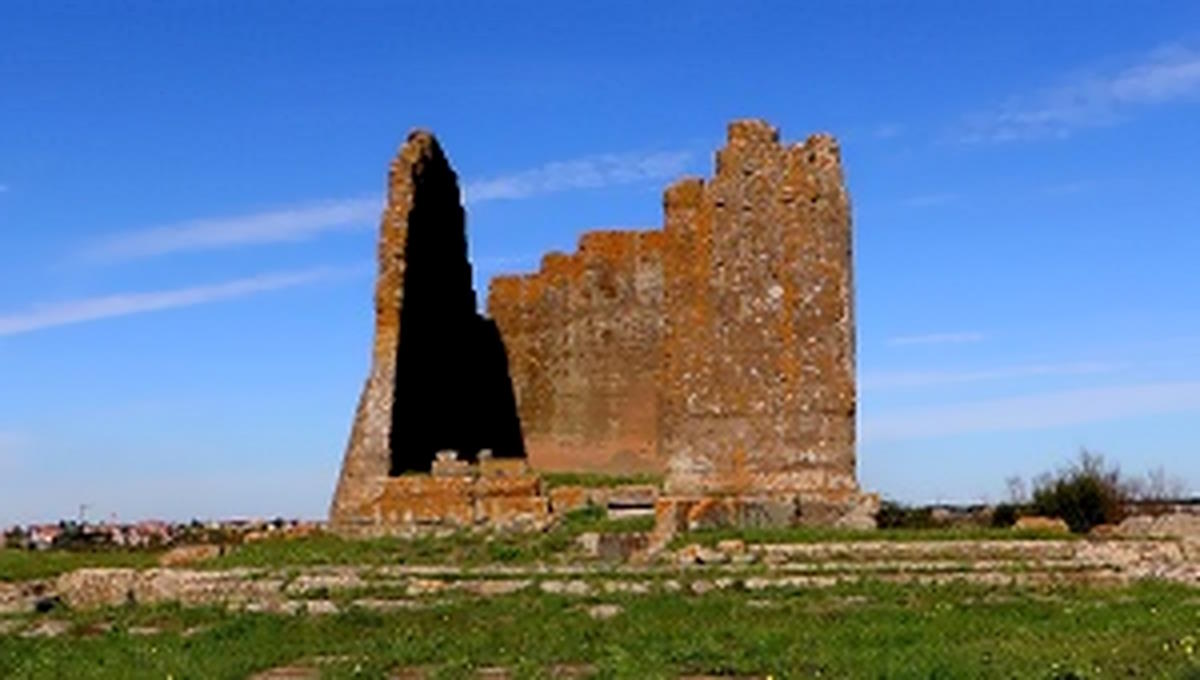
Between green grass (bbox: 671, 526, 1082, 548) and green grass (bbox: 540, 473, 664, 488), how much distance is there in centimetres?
681

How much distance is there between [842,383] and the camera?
26.2 meters

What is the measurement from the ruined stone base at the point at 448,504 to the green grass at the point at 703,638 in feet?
30.6

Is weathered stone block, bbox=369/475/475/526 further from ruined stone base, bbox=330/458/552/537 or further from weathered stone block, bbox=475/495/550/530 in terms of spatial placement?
weathered stone block, bbox=475/495/550/530

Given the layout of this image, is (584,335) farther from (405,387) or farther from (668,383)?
(668,383)

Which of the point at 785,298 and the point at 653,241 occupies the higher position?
the point at 653,241

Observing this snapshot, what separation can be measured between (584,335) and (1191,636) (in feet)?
81.2

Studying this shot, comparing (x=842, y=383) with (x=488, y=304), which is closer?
(x=842, y=383)

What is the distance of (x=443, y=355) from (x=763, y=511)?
1153 centimetres

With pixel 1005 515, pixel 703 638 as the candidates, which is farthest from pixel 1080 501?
pixel 703 638

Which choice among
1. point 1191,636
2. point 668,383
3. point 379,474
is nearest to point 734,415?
point 668,383

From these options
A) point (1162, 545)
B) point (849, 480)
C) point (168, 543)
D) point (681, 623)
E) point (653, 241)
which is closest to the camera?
point (681, 623)

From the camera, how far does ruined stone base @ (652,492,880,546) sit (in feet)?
78.8

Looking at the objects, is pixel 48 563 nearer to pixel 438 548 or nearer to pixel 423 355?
pixel 438 548

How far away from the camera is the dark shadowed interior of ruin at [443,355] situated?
31.1m
